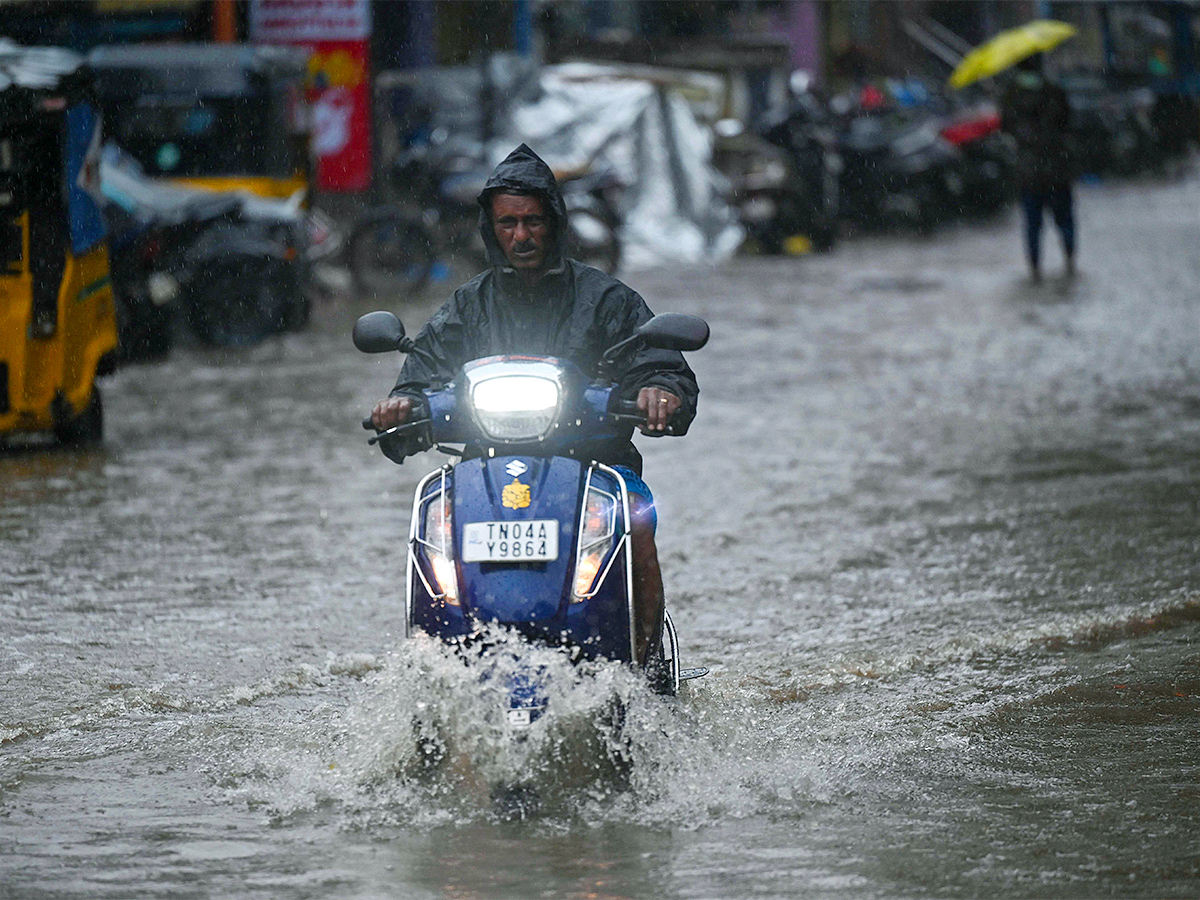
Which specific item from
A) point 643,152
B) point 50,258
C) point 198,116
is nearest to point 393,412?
point 50,258

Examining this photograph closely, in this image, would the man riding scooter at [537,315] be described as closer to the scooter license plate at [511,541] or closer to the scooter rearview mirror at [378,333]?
the scooter rearview mirror at [378,333]

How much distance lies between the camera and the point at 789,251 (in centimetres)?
2317

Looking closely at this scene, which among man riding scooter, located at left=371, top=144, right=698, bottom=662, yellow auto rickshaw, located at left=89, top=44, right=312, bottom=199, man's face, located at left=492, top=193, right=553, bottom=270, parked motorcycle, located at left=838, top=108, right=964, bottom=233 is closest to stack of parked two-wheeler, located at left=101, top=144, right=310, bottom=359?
yellow auto rickshaw, located at left=89, top=44, right=312, bottom=199

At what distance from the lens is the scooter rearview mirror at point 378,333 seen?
465 centimetres

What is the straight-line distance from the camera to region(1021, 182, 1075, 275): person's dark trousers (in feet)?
59.6

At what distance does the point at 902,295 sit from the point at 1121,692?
1274 centimetres

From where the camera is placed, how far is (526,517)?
4.38 metres

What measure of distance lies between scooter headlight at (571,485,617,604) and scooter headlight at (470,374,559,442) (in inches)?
7.7

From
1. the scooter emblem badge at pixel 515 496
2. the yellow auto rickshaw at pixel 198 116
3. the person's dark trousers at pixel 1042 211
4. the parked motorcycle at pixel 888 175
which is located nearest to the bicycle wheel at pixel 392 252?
the yellow auto rickshaw at pixel 198 116

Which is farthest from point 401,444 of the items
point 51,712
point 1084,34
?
point 1084,34

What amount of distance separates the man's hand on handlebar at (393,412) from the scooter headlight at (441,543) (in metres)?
0.20

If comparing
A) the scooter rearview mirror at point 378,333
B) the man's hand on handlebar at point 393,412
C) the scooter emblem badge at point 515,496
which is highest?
the scooter rearview mirror at point 378,333

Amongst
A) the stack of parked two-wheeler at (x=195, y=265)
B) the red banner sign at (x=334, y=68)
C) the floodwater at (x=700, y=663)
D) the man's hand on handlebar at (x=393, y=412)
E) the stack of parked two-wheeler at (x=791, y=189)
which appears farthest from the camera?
the stack of parked two-wheeler at (x=791, y=189)

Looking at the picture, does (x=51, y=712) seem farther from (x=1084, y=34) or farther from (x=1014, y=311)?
(x=1084, y=34)
